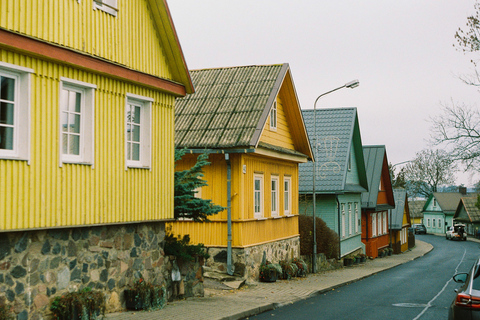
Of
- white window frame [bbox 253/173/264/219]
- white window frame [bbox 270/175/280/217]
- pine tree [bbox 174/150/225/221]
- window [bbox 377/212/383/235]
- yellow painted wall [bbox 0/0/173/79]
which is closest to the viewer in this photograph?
yellow painted wall [bbox 0/0/173/79]

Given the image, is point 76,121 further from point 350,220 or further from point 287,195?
point 350,220

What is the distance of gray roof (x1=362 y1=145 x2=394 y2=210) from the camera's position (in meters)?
41.2

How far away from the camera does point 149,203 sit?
12.9 m

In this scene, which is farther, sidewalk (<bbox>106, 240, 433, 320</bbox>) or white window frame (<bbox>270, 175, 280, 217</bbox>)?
white window frame (<bbox>270, 175, 280, 217</bbox>)

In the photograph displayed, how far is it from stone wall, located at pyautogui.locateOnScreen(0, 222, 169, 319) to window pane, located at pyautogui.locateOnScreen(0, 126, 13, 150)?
1.38 metres

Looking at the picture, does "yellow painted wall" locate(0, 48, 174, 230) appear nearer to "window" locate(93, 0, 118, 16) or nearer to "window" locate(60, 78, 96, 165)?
"window" locate(60, 78, 96, 165)

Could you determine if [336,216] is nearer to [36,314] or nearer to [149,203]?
[149,203]

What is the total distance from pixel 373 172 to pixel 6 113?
117 ft

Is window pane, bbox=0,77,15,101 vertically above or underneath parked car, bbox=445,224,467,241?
above

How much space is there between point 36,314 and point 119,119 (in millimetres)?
4222

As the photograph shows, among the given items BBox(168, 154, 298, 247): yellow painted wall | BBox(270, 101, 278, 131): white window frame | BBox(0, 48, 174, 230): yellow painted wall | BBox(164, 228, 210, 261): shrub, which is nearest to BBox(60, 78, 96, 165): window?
BBox(0, 48, 174, 230): yellow painted wall

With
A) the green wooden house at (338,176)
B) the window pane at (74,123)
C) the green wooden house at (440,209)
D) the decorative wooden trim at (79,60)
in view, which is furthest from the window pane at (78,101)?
the green wooden house at (440,209)

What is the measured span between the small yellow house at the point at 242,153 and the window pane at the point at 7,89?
8363 millimetres

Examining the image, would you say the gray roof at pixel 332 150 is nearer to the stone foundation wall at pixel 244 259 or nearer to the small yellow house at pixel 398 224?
the stone foundation wall at pixel 244 259
